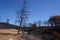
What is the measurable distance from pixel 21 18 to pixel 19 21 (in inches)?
26.1

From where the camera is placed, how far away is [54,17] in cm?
2767

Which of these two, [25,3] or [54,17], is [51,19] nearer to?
[54,17]

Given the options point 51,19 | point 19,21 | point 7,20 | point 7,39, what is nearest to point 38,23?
point 7,20

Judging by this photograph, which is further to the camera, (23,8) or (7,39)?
(23,8)

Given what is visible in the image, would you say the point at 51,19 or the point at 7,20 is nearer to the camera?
the point at 51,19

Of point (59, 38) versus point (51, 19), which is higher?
point (51, 19)

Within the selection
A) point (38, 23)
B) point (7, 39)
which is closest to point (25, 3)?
point (7, 39)

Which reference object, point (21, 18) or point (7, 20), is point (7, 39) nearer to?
point (21, 18)

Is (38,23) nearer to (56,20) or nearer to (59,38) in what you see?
(56,20)

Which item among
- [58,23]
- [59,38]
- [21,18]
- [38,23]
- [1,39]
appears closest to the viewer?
[1,39]

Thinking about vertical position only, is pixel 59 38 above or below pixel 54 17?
below

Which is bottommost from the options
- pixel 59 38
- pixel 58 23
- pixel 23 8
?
pixel 59 38

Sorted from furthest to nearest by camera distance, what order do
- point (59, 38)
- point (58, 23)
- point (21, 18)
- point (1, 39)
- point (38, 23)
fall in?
point (38, 23)
point (58, 23)
point (21, 18)
point (59, 38)
point (1, 39)

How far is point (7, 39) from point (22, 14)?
11042 millimetres
